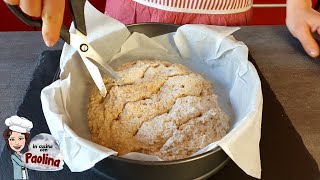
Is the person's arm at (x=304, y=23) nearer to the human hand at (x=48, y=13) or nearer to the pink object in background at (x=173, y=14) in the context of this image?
the pink object in background at (x=173, y=14)

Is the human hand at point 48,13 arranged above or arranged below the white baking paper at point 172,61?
above

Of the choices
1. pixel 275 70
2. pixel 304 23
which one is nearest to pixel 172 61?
pixel 275 70

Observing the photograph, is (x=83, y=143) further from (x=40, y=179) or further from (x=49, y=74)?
(x=49, y=74)

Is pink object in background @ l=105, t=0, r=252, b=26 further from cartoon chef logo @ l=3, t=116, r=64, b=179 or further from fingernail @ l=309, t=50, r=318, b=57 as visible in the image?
cartoon chef logo @ l=3, t=116, r=64, b=179

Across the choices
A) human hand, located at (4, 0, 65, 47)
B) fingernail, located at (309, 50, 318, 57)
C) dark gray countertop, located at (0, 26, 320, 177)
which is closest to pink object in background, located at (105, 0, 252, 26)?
dark gray countertop, located at (0, 26, 320, 177)

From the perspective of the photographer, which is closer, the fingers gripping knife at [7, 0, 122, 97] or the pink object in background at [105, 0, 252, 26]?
the fingers gripping knife at [7, 0, 122, 97]

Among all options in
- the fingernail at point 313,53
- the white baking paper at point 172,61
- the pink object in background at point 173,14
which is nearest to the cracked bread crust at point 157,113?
the white baking paper at point 172,61

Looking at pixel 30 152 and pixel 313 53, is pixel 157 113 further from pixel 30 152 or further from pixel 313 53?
pixel 313 53
